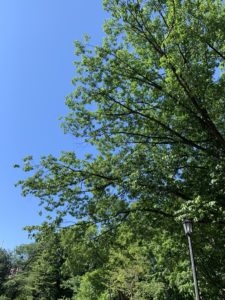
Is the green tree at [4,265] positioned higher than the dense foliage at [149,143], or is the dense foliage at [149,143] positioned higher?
the green tree at [4,265]

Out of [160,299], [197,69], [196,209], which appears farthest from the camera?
[160,299]

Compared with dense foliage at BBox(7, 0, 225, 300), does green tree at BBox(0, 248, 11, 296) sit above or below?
above

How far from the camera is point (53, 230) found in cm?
1265

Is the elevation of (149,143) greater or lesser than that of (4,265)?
lesser

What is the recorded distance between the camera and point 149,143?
12586mm

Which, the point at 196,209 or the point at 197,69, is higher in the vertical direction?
the point at 197,69

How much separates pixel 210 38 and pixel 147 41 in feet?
7.71

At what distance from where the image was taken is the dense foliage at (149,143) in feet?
35.8

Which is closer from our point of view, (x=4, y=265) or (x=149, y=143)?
(x=149, y=143)

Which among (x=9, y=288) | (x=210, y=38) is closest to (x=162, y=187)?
(x=210, y=38)

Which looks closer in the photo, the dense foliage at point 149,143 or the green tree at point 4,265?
the dense foliage at point 149,143

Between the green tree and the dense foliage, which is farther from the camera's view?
the green tree

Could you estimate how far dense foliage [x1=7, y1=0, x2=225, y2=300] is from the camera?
1092 cm

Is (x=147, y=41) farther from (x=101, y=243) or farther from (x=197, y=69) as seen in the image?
(x=101, y=243)
